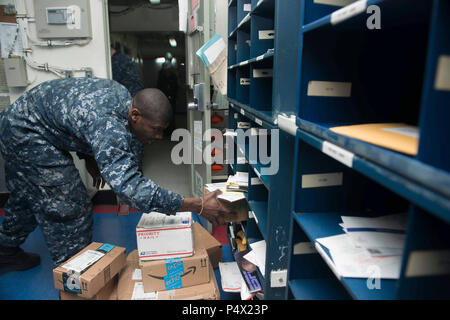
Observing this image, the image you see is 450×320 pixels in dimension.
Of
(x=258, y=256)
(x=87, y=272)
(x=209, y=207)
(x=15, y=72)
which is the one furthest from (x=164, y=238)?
(x=15, y=72)

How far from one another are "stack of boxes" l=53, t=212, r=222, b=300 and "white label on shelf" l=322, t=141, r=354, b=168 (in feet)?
3.56

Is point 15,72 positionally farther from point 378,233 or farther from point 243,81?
point 378,233

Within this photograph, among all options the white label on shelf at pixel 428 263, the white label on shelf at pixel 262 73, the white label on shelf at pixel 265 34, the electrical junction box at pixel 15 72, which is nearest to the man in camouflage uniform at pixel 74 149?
the white label on shelf at pixel 262 73

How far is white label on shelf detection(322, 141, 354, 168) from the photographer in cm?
69

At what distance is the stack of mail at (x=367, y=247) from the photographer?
2.55 feet

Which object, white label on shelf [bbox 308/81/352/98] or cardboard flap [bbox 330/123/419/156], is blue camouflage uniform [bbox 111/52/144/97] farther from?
cardboard flap [bbox 330/123/419/156]

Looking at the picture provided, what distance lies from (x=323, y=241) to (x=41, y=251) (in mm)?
2487

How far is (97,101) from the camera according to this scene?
156 centimetres

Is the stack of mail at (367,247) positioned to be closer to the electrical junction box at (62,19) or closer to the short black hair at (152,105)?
the short black hair at (152,105)

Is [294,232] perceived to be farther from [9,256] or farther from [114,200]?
[114,200]

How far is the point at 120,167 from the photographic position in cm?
142

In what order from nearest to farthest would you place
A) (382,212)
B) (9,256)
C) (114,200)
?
(382,212) → (9,256) → (114,200)

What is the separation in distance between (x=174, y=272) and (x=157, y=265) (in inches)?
4.4
